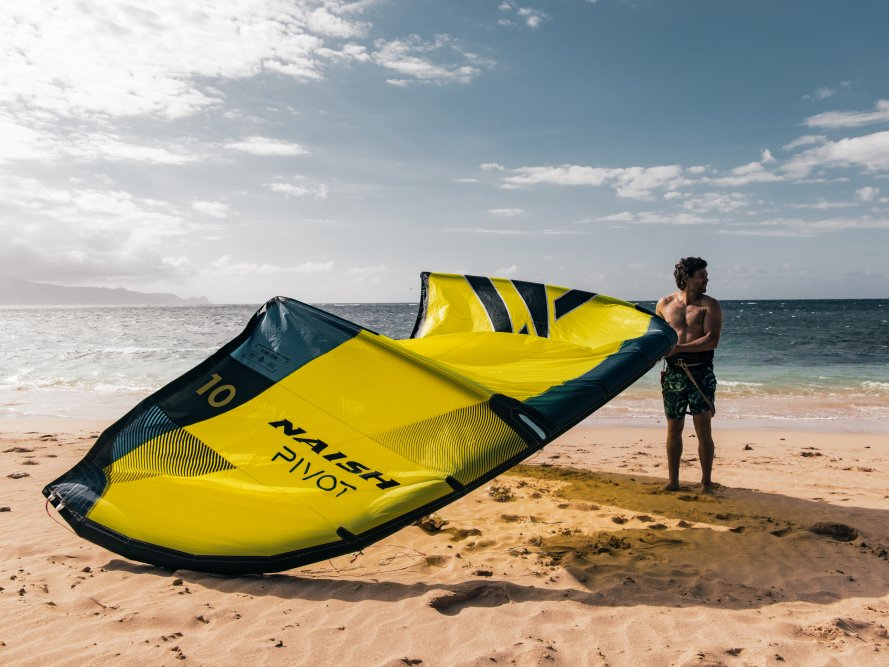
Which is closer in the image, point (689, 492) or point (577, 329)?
point (577, 329)

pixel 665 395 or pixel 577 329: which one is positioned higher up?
pixel 577 329

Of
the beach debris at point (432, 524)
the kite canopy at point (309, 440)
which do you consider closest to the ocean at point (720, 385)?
the beach debris at point (432, 524)

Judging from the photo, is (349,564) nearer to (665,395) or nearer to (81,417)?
(665,395)

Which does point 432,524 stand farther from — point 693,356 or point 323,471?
point 693,356

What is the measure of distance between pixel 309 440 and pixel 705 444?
3347 mm

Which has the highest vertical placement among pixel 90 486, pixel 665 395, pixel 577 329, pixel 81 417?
pixel 577 329

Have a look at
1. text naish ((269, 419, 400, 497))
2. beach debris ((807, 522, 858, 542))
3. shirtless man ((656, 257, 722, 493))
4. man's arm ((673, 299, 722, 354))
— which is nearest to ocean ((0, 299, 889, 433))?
shirtless man ((656, 257, 722, 493))

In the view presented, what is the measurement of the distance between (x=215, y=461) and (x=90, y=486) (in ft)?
2.74

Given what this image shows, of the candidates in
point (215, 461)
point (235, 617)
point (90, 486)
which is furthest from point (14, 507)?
point (235, 617)

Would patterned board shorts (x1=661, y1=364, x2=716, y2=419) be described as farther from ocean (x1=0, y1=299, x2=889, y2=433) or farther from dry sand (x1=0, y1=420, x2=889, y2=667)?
ocean (x1=0, y1=299, x2=889, y2=433)

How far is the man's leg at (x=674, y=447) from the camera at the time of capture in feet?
16.1

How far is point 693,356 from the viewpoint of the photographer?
15.7 ft

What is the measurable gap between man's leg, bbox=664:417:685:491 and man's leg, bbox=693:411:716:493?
0.14 metres

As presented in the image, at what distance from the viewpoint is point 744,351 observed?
2339cm
